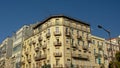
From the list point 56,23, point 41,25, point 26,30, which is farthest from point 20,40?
point 56,23

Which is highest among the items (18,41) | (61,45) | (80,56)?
(18,41)

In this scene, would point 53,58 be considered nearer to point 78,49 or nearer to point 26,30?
point 78,49

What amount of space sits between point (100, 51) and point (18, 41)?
29499mm

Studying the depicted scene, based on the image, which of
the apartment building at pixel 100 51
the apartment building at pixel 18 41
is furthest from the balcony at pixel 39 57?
the apartment building at pixel 100 51

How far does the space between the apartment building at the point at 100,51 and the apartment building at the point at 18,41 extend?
22545 millimetres

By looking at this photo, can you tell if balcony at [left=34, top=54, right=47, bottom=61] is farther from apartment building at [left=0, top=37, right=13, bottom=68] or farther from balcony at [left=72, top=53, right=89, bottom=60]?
apartment building at [left=0, top=37, right=13, bottom=68]

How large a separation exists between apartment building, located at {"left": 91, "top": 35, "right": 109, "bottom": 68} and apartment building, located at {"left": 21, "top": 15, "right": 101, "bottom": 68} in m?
1.40

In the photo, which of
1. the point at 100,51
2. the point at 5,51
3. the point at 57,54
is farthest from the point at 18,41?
the point at 100,51

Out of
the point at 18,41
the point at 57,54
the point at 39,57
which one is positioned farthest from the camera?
the point at 18,41

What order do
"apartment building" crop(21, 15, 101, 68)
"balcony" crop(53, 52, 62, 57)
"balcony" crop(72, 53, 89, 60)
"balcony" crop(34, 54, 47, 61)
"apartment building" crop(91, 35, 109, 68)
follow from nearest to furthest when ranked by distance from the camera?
"balcony" crop(53, 52, 62, 57), "apartment building" crop(21, 15, 101, 68), "balcony" crop(72, 53, 89, 60), "balcony" crop(34, 54, 47, 61), "apartment building" crop(91, 35, 109, 68)

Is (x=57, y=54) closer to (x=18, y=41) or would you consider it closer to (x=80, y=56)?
(x=80, y=56)

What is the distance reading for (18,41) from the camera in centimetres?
8762

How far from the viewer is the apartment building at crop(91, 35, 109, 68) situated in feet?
259

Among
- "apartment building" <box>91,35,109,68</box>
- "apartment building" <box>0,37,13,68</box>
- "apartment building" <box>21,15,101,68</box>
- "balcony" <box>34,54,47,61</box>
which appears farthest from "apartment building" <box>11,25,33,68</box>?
"apartment building" <box>91,35,109,68</box>
